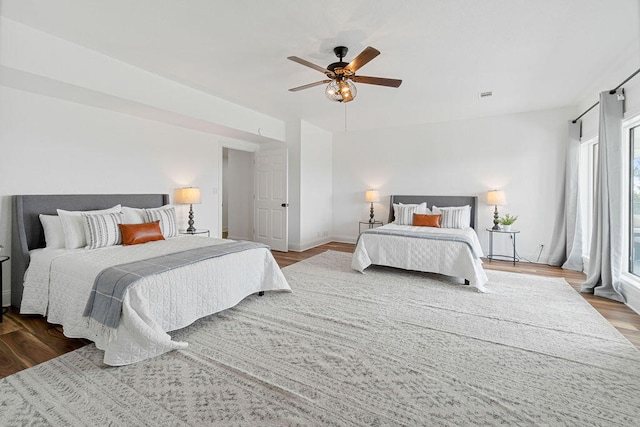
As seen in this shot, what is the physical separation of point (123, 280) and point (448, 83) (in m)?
4.14

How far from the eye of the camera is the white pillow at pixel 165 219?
376cm

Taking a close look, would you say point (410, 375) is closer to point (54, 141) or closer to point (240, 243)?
point (240, 243)

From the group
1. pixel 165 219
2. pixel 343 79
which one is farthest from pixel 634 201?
pixel 165 219

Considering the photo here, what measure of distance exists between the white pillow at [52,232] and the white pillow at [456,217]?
5.23 m

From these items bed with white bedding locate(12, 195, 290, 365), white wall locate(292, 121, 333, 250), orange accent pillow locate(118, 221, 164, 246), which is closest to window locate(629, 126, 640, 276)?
bed with white bedding locate(12, 195, 290, 365)

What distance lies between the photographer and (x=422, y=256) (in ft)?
13.2

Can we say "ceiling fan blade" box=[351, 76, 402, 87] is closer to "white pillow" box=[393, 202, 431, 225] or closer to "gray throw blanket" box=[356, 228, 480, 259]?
"gray throw blanket" box=[356, 228, 480, 259]

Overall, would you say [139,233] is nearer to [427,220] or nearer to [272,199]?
[272,199]

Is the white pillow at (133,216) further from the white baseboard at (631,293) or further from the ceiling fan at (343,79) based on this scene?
the white baseboard at (631,293)

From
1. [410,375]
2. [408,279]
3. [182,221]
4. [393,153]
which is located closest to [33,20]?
[182,221]

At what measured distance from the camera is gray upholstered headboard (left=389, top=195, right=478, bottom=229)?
17.9ft

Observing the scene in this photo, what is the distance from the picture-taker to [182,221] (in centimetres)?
485

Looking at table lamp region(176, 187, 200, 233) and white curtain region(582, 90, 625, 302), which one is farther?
table lamp region(176, 187, 200, 233)

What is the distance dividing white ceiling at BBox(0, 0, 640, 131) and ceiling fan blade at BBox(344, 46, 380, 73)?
0.25m
